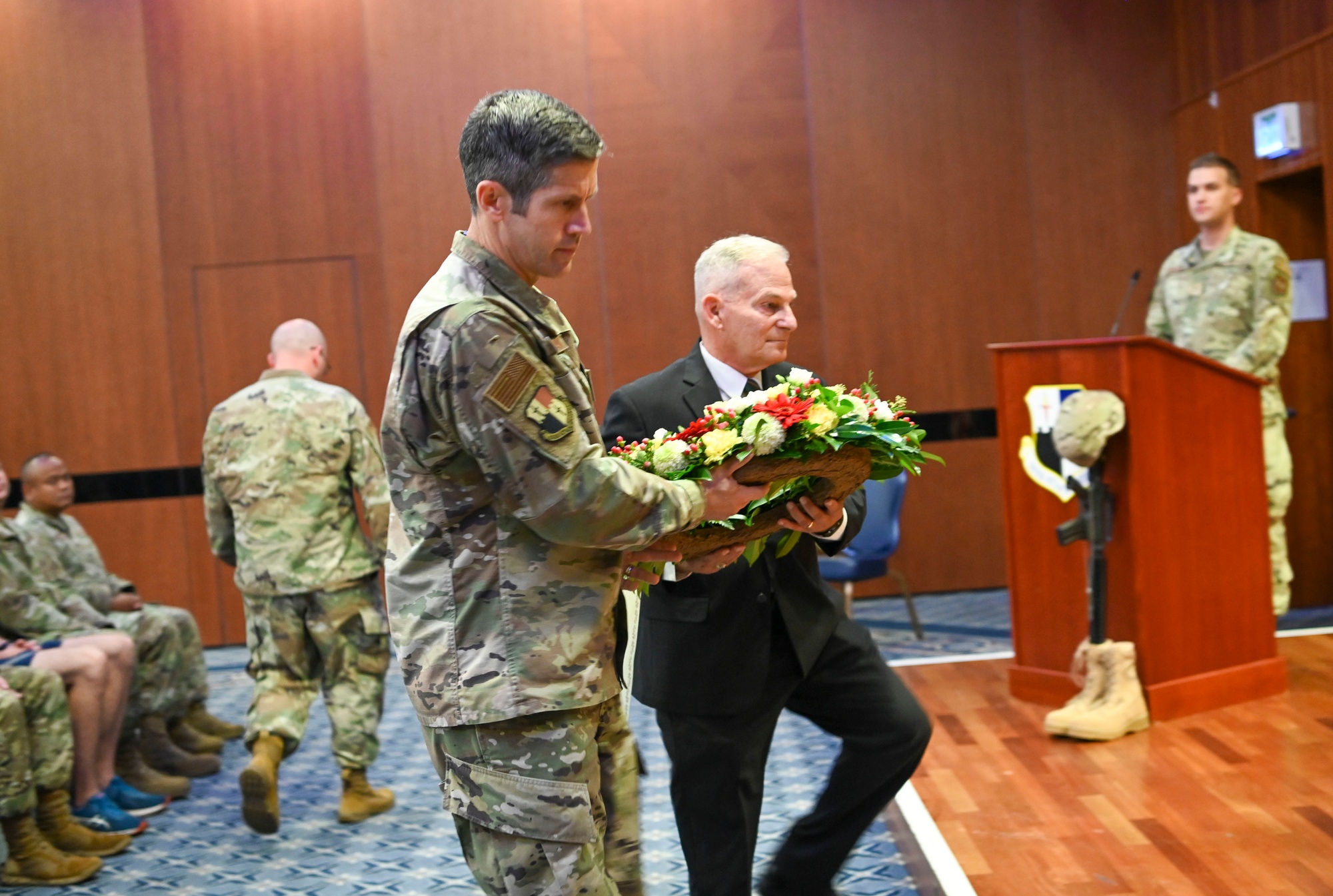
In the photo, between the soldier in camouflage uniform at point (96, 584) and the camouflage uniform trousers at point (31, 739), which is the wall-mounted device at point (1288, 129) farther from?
the camouflage uniform trousers at point (31, 739)

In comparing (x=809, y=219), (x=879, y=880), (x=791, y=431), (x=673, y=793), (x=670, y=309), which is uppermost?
(x=809, y=219)

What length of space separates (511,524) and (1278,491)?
4.88 metres

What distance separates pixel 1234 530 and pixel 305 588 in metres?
3.38

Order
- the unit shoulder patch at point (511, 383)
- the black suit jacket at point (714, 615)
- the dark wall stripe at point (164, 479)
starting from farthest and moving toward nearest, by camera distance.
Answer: the dark wall stripe at point (164, 479) < the black suit jacket at point (714, 615) < the unit shoulder patch at point (511, 383)

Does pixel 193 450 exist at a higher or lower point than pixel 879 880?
higher

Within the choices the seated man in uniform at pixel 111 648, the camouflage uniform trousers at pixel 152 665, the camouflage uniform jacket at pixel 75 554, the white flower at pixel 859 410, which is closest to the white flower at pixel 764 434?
the white flower at pixel 859 410

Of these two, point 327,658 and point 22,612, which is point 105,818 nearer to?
point 22,612

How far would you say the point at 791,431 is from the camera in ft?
7.19

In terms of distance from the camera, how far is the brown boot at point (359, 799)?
4363mm

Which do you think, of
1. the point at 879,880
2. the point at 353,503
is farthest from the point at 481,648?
the point at 353,503

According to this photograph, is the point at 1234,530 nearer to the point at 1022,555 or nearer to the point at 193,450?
the point at 1022,555

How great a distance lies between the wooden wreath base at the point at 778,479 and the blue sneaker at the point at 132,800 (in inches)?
128

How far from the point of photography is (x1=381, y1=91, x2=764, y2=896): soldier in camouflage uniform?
5.82ft

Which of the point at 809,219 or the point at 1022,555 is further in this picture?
the point at 809,219
